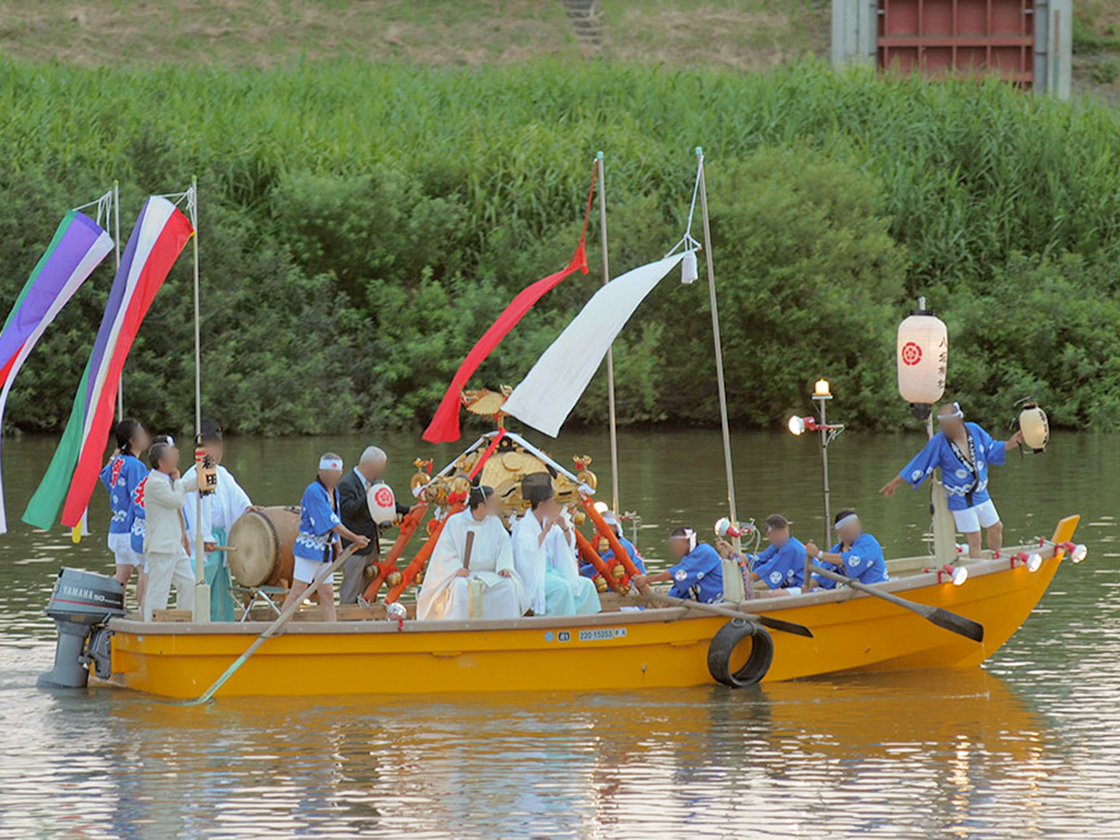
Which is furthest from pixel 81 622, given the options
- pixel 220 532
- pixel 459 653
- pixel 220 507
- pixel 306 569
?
pixel 459 653

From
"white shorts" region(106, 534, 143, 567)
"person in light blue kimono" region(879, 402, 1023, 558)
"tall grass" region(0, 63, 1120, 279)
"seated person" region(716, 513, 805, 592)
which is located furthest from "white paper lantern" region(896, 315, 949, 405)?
"tall grass" region(0, 63, 1120, 279)

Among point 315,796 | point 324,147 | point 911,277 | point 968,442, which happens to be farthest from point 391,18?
point 315,796

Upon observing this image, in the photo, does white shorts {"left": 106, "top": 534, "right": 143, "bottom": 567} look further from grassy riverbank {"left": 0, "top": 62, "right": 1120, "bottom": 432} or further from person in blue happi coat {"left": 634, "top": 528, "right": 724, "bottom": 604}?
grassy riverbank {"left": 0, "top": 62, "right": 1120, "bottom": 432}

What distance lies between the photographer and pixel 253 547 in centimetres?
1510

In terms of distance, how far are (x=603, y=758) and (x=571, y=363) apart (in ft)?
11.5

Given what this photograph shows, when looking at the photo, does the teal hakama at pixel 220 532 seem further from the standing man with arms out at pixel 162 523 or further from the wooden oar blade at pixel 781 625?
the wooden oar blade at pixel 781 625

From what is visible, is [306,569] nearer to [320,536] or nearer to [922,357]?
[320,536]

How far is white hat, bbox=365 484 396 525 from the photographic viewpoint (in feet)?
47.4

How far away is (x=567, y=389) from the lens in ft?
48.5

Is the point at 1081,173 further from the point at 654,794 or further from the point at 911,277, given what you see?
the point at 654,794

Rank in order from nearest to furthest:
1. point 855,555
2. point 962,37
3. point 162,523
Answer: point 162,523, point 855,555, point 962,37

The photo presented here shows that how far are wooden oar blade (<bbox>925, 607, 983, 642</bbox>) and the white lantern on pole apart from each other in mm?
1764

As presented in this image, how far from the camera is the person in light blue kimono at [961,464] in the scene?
15.4 meters

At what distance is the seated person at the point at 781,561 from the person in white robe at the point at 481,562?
7.05 feet
